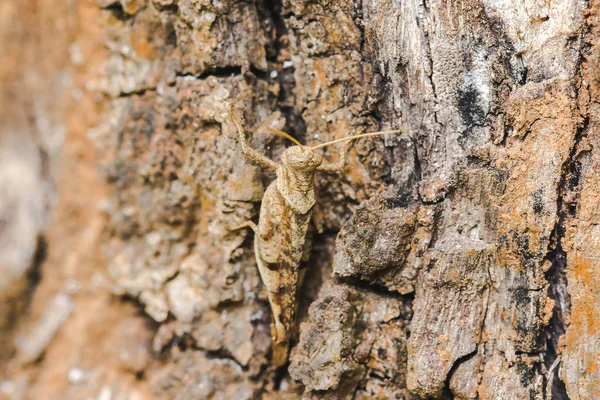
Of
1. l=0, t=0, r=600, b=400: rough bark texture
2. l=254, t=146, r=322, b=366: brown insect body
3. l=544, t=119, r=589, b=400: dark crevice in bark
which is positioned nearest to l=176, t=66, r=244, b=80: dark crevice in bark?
l=0, t=0, r=600, b=400: rough bark texture

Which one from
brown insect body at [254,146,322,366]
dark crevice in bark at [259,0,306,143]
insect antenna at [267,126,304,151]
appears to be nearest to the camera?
insect antenna at [267,126,304,151]

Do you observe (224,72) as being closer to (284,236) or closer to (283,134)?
(283,134)

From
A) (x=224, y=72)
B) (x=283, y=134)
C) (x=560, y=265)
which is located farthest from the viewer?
(x=224, y=72)

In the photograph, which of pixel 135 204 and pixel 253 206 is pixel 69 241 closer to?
pixel 135 204

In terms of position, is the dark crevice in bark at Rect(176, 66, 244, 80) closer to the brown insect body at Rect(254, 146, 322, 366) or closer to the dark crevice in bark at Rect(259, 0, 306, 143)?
the dark crevice in bark at Rect(259, 0, 306, 143)

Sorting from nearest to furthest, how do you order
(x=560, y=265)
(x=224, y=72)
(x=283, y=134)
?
(x=560, y=265) < (x=283, y=134) < (x=224, y=72)

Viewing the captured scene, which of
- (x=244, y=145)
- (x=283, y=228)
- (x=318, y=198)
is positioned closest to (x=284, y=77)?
(x=244, y=145)

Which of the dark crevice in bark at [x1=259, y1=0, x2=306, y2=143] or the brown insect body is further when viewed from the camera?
the dark crevice in bark at [x1=259, y1=0, x2=306, y2=143]
